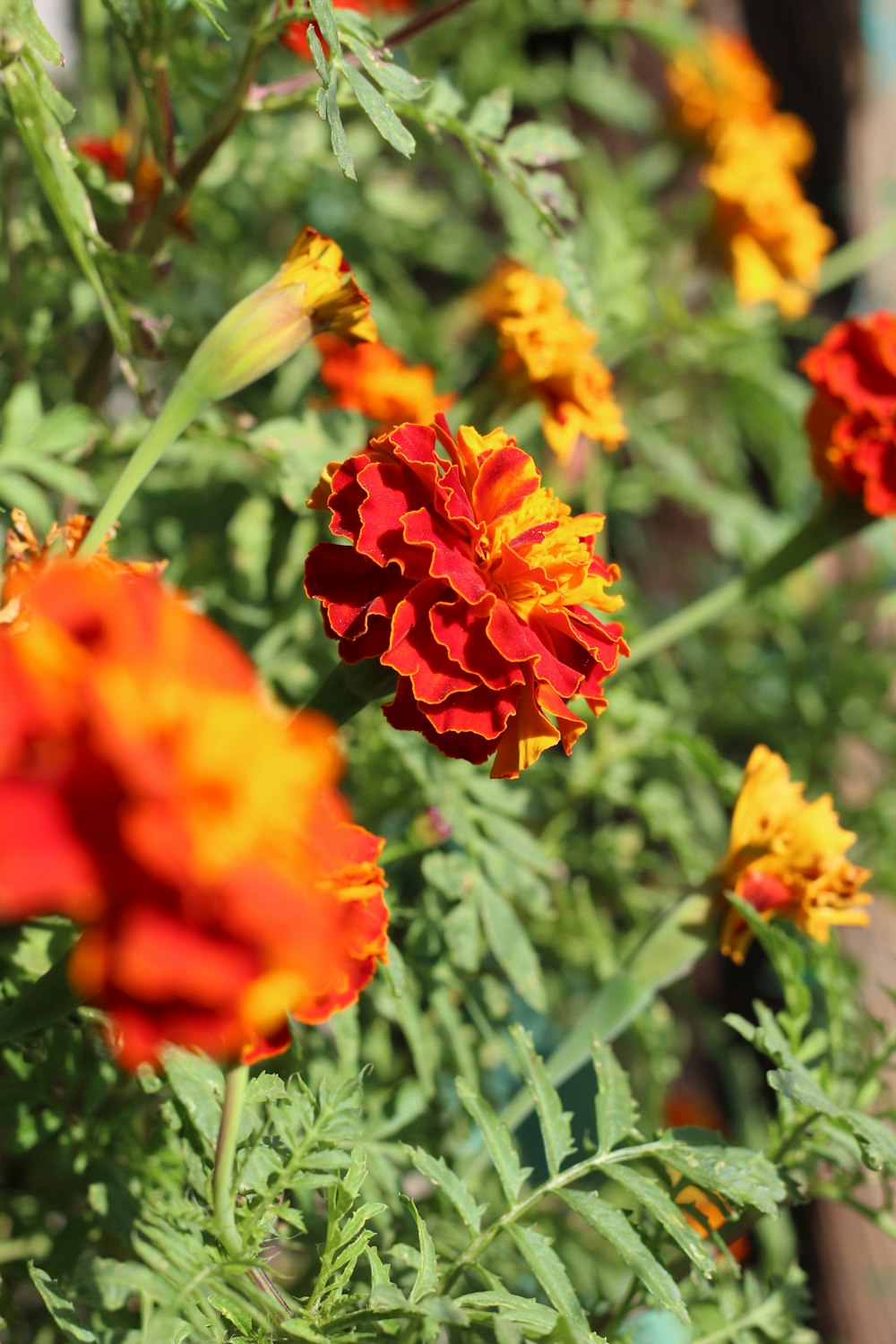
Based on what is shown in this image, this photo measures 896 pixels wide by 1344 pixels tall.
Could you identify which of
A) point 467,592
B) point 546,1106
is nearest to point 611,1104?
point 546,1106

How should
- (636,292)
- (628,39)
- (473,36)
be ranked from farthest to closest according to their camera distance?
(628,39) → (473,36) → (636,292)

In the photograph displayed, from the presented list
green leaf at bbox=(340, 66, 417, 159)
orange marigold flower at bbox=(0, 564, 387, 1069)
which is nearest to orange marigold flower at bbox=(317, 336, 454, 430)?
green leaf at bbox=(340, 66, 417, 159)

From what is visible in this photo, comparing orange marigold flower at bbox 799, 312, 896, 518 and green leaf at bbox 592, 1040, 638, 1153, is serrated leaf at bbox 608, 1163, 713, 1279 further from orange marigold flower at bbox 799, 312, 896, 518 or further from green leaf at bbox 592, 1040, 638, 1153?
orange marigold flower at bbox 799, 312, 896, 518

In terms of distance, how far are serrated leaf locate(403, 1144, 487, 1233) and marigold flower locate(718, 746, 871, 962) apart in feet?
0.64

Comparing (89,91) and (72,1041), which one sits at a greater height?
(89,91)

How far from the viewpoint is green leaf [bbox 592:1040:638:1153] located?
51 centimetres

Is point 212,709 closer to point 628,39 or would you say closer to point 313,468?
point 313,468

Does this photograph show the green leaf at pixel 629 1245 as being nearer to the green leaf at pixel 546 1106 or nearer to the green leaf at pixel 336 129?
the green leaf at pixel 546 1106

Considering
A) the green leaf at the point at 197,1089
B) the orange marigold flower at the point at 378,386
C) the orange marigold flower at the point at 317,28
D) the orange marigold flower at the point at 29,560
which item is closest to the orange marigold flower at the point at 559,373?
the orange marigold flower at the point at 378,386

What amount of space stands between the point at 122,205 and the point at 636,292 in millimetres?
563

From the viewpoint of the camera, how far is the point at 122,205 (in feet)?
2.10

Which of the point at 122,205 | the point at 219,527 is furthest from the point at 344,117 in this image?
the point at 122,205

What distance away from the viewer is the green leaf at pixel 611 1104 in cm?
51

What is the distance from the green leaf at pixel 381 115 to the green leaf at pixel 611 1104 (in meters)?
0.41
